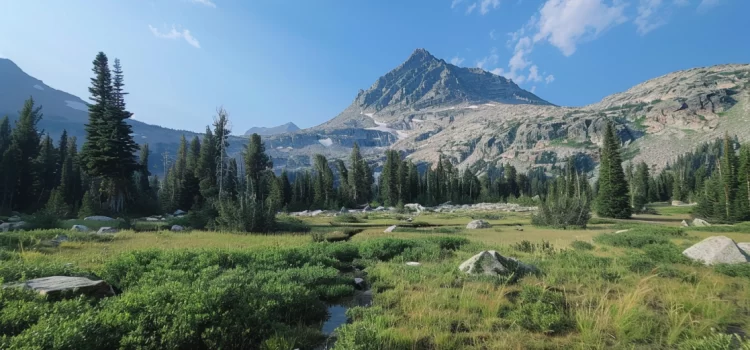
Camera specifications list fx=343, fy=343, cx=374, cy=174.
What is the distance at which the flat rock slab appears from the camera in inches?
264

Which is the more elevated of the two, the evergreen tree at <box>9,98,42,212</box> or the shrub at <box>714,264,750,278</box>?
the evergreen tree at <box>9,98,42,212</box>

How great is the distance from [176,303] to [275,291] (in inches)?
89.2

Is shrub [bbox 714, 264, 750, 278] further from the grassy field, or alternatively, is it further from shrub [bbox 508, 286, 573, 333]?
shrub [bbox 508, 286, 573, 333]

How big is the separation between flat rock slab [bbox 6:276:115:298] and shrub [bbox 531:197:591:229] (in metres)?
34.8

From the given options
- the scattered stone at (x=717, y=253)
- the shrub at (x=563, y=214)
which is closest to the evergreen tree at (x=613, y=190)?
the shrub at (x=563, y=214)

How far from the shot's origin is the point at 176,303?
20.0ft

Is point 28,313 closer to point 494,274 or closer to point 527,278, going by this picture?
point 494,274

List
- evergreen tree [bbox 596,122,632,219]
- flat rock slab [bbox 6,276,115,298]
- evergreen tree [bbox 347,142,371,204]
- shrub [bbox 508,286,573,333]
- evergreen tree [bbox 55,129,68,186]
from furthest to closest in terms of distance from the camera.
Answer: evergreen tree [bbox 347,142,371,204] < evergreen tree [bbox 55,129,68,186] < evergreen tree [bbox 596,122,632,219] < shrub [bbox 508,286,573,333] < flat rock slab [bbox 6,276,115,298]

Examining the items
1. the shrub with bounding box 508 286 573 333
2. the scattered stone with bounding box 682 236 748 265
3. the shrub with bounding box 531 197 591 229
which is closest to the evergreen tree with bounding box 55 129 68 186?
the shrub with bounding box 531 197 591 229

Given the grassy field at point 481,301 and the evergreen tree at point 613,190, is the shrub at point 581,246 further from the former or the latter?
the evergreen tree at point 613,190

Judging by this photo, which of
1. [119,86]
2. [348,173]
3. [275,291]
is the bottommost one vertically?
[275,291]

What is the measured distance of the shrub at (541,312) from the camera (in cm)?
684

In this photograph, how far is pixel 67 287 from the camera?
696cm

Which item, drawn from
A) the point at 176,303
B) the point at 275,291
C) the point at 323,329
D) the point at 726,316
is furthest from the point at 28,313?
the point at 726,316
